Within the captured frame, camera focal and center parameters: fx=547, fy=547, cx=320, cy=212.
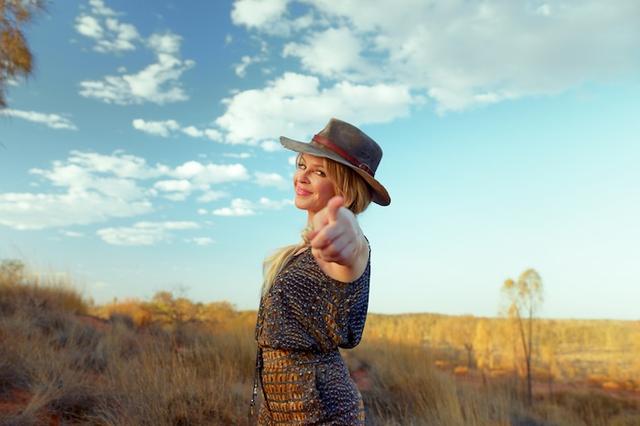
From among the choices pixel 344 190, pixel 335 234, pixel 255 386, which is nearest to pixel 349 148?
pixel 344 190

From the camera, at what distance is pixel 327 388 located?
208 centimetres

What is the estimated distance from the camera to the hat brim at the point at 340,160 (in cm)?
221

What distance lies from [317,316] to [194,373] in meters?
3.77

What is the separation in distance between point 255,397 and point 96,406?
336 centimetres

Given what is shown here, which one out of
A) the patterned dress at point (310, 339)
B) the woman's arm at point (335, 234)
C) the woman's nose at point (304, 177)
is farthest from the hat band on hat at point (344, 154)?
the woman's arm at point (335, 234)

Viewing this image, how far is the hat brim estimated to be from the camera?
7.23 ft

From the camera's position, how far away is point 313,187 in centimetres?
227

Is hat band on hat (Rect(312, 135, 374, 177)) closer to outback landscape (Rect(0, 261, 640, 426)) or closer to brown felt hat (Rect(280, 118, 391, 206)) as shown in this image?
brown felt hat (Rect(280, 118, 391, 206))

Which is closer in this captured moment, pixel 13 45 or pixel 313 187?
pixel 313 187

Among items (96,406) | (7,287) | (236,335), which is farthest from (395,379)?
(7,287)

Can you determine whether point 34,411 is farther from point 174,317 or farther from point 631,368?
point 631,368

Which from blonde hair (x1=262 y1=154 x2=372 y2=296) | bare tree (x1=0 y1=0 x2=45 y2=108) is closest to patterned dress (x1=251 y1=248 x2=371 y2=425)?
blonde hair (x1=262 y1=154 x2=372 y2=296)

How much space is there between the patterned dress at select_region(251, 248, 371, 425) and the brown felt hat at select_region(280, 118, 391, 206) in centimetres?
38

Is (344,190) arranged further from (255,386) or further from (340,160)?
(255,386)
